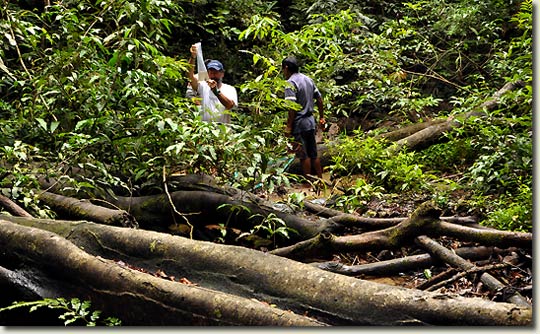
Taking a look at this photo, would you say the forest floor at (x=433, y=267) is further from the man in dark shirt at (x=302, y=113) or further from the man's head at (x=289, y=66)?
the man's head at (x=289, y=66)

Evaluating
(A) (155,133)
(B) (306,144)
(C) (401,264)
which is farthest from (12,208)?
(B) (306,144)

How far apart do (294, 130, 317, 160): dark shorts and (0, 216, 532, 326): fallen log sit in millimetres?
3841

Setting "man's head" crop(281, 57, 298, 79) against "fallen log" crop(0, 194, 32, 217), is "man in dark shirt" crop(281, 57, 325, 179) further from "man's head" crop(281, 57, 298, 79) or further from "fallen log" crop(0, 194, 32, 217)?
"fallen log" crop(0, 194, 32, 217)

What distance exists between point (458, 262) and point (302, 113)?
3.83m

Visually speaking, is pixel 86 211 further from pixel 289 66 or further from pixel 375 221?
pixel 289 66

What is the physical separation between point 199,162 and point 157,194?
1.34 feet

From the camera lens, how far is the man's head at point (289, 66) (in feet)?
24.2

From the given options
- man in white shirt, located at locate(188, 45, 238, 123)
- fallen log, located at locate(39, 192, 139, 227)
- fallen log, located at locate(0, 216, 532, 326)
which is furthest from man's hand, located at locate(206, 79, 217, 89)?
fallen log, located at locate(0, 216, 532, 326)

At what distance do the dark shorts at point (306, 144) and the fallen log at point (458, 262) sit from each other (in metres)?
3.53

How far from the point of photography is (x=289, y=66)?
741cm

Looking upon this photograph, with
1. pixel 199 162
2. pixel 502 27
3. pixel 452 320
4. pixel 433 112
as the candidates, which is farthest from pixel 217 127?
pixel 502 27

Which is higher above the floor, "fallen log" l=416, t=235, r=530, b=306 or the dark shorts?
"fallen log" l=416, t=235, r=530, b=306

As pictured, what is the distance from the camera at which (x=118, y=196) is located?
18.4ft

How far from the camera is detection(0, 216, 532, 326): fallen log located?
2811mm
